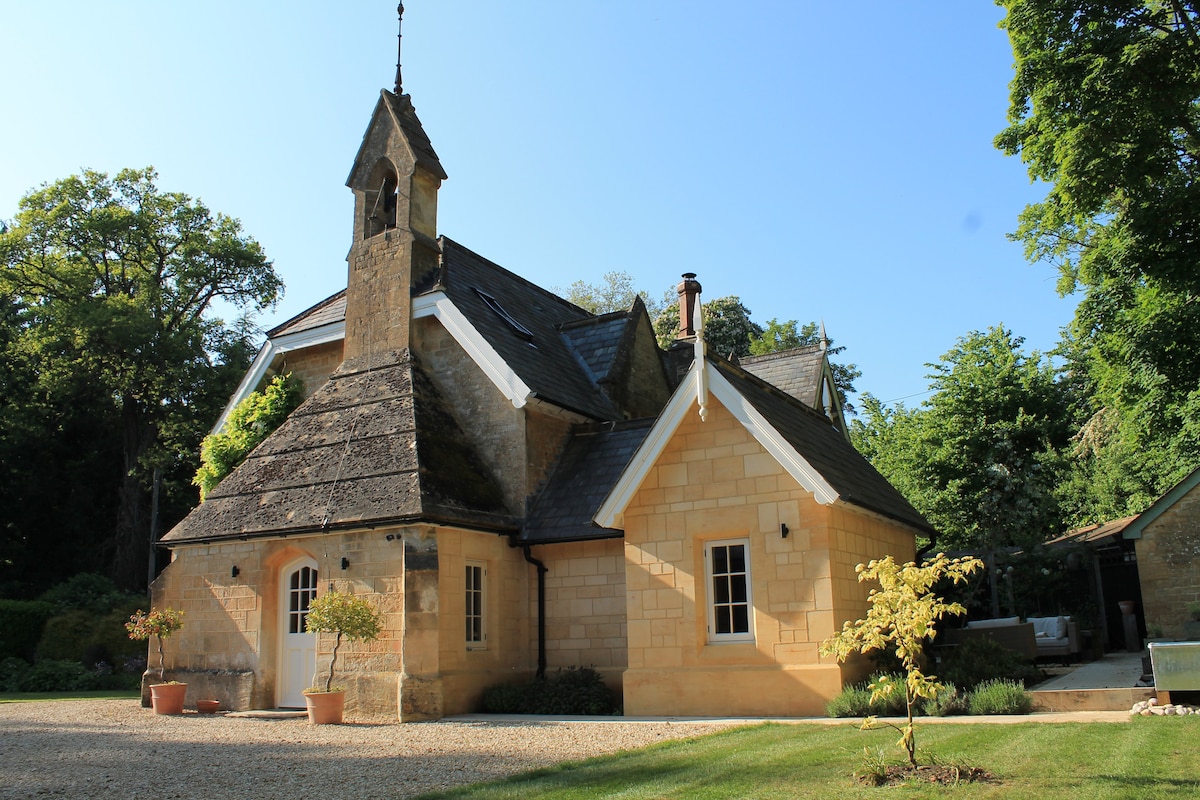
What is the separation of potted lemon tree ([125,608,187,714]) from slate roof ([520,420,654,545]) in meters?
5.87

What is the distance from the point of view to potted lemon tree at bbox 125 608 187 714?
15.1 metres

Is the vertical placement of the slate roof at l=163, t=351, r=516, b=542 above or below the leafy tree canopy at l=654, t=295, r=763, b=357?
below

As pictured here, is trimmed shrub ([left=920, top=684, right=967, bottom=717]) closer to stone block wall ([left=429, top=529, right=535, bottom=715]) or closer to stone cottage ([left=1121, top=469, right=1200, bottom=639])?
stone block wall ([left=429, top=529, right=535, bottom=715])

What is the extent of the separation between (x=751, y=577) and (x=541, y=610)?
430 cm

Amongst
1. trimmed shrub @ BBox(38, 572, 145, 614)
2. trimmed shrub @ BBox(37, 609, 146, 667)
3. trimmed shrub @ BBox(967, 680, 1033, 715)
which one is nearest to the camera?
trimmed shrub @ BBox(967, 680, 1033, 715)

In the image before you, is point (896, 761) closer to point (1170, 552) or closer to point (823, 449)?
point (823, 449)

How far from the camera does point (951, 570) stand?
24.6ft

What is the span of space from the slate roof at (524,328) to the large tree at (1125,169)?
30.5 feet

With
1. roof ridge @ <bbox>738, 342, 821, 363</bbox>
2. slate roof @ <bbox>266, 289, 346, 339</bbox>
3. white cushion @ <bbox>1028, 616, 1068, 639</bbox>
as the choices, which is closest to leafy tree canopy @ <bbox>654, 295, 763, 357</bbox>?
roof ridge @ <bbox>738, 342, 821, 363</bbox>

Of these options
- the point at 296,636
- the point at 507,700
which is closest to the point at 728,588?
the point at 507,700

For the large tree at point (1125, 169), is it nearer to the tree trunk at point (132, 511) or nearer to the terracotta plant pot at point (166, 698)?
the terracotta plant pot at point (166, 698)

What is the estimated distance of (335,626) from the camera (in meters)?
13.2

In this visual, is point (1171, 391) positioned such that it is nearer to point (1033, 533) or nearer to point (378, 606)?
point (1033, 533)

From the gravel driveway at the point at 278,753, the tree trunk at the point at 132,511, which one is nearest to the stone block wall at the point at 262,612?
the gravel driveway at the point at 278,753
